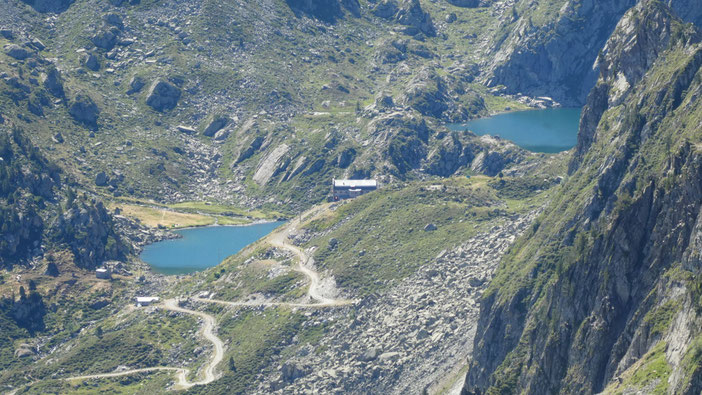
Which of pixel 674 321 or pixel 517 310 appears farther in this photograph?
pixel 517 310

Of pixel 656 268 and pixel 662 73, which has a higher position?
pixel 662 73

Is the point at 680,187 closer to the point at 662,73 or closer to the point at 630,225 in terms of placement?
the point at 630,225

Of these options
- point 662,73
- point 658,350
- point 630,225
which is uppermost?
point 662,73

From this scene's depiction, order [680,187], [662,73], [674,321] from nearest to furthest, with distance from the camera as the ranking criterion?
1. [674,321]
2. [680,187]
3. [662,73]

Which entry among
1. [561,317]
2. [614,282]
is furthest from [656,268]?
[561,317]

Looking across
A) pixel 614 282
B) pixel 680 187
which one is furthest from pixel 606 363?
pixel 680 187

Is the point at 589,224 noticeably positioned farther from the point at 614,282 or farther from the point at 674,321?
the point at 674,321

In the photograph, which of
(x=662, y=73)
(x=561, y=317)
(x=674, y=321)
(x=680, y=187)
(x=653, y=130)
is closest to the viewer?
A: (x=674, y=321)
